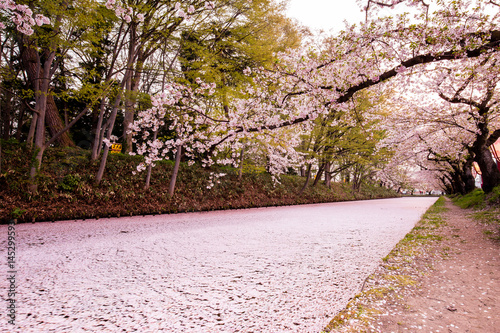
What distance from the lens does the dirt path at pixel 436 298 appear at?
1.45 m

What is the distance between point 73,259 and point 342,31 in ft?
20.9

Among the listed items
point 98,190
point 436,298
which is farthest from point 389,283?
point 98,190

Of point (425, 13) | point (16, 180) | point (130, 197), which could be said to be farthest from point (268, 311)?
point (16, 180)

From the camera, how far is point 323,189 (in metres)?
19.8

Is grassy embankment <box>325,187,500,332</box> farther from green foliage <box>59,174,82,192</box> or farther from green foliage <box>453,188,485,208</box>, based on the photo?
green foliage <box>59,174,82,192</box>

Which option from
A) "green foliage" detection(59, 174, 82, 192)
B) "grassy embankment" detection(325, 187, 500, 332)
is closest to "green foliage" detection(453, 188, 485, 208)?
"grassy embankment" detection(325, 187, 500, 332)

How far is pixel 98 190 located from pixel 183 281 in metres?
6.83

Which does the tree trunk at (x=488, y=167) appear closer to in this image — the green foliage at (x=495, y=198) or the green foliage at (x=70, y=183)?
the green foliage at (x=495, y=198)

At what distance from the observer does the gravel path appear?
5.64 ft

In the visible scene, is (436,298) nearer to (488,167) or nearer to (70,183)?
(70,183)

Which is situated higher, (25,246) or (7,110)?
(7,110)

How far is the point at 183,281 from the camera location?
7.97 feet

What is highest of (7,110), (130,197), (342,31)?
(7,110)

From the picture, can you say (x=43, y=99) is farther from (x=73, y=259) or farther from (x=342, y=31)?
(x=342, y=31)
